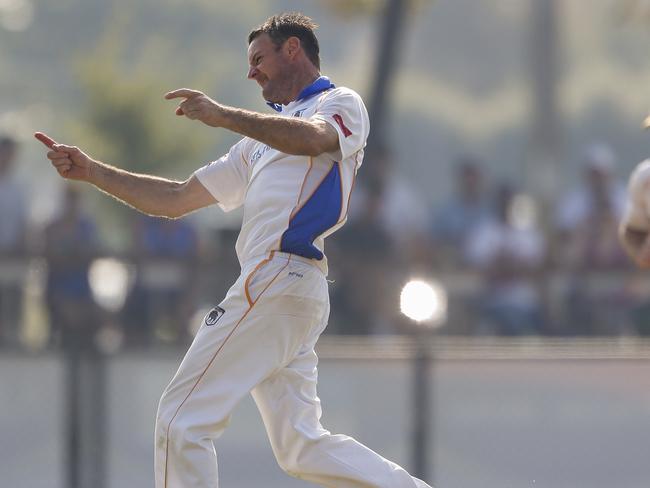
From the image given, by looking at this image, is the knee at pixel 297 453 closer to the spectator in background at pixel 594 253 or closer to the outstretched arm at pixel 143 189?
the outstretched arm at pixel 143 189

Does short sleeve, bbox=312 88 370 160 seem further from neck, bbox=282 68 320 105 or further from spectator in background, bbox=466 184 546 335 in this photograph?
spectator in background, bbox=466 184 546 335

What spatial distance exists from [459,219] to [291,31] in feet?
20.5

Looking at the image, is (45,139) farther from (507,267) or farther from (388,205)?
(507,267)

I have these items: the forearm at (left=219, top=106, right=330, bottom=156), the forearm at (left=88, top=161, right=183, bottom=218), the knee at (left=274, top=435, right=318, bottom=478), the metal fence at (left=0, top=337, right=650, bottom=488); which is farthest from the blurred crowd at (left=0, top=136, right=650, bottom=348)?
the forearm at (left=219, top=106, right=330, bottom=156)

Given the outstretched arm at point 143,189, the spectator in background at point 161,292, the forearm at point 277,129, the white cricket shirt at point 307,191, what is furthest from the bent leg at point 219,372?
the spectator in background at point 161,292

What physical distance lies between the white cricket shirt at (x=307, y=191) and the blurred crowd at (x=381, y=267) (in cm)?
505

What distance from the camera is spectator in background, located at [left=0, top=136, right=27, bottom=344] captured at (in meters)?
11.0

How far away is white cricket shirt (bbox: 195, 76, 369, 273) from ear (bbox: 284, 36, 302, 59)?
0.19 meters

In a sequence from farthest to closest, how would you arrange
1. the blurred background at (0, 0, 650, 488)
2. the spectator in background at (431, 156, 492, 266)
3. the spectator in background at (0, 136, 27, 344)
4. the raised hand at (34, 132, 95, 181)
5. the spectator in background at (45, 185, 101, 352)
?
the spectator in background at (431, 156, 492, 266)
the spectator in background at (0, 136, 27, 344)
the spectator in background at (45, 185, 101, 352)
the blurred background at (0, 0, 650, 488)
the raised hand at (34, 132, 95, 181)

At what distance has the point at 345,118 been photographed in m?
5.39

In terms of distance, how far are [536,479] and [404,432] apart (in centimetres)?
73

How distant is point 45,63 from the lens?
44.3ft

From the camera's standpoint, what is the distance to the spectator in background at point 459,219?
11578 mm

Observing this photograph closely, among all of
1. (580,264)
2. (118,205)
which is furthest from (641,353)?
(118,205)
